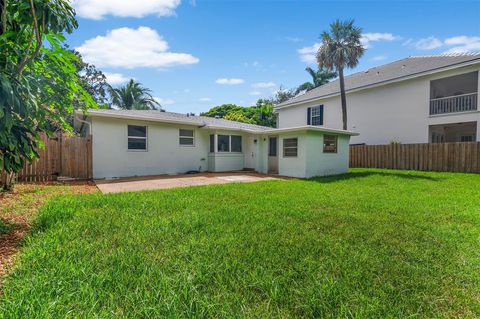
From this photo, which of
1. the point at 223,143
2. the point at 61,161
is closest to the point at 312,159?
the point at 223,143

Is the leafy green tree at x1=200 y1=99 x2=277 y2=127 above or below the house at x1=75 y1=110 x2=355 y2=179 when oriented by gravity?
above

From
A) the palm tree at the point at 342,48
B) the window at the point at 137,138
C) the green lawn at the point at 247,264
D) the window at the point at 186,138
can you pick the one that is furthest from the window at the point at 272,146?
the green lawn at the point at 247,264

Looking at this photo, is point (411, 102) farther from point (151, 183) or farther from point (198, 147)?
point (151, 183)

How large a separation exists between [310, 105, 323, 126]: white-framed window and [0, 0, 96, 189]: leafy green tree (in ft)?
65.2

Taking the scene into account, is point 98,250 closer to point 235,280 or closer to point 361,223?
point 235,280

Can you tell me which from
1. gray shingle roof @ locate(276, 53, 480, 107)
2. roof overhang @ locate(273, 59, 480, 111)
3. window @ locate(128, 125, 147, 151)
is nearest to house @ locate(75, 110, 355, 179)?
window @ locate(128, 125, 147, 151)

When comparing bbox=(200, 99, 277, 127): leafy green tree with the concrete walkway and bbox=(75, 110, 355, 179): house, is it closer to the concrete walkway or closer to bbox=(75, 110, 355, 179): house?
bbox=(75, 110, 355, 179): house

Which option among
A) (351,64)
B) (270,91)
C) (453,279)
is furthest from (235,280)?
(270,91)

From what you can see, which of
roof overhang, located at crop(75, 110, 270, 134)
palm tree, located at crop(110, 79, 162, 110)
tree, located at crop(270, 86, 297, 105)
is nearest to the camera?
roof overhang, located at crop(75, 110, 270, 134)

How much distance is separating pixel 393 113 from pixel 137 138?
16810 millimetres

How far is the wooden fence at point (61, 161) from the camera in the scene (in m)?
9.83

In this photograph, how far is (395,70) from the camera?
1830 centimetres

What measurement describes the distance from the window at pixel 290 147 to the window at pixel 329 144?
1.65 meters

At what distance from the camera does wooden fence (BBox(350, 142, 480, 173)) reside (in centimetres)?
1299
